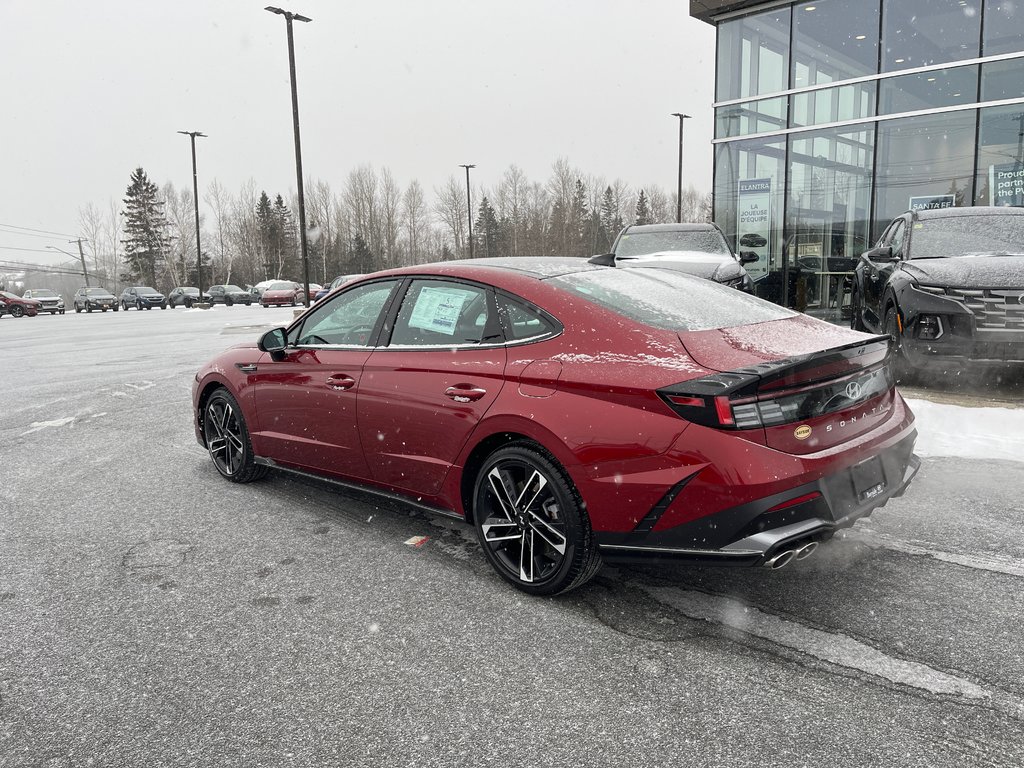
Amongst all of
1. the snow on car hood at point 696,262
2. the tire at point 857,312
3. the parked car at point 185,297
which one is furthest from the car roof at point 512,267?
the parked car at point 185,297

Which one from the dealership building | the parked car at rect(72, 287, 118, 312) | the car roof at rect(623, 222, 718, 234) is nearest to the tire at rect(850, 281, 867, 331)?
the car roof at rect(623, 222, 718, 234)

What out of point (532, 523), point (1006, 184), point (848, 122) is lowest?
point (532, 523)

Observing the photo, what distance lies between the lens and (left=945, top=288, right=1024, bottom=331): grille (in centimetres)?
659

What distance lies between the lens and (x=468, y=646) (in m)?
2.95

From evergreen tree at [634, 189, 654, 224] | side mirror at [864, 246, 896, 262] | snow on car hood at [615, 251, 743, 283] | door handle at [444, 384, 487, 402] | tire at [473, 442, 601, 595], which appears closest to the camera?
tire at [473, 442, 601, 595]

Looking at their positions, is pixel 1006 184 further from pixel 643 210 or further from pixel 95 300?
pixel 643 210

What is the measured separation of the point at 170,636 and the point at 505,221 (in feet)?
270

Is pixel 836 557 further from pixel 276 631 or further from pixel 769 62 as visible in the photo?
pixel 769 62

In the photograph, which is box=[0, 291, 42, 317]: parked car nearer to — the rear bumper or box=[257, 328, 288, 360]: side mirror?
box=[257, 328, 288, 360]: side mirror

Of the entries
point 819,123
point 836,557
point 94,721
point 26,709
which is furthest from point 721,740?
point 819,123

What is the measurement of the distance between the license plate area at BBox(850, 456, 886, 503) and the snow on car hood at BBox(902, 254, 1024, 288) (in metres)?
4.62

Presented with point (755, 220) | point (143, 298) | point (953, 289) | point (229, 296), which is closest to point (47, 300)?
point (143, 298)

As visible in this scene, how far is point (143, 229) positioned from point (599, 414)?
86.5 metres

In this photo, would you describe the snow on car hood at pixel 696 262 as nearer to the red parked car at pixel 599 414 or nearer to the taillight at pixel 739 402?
the red parked car at pixel 599 414
